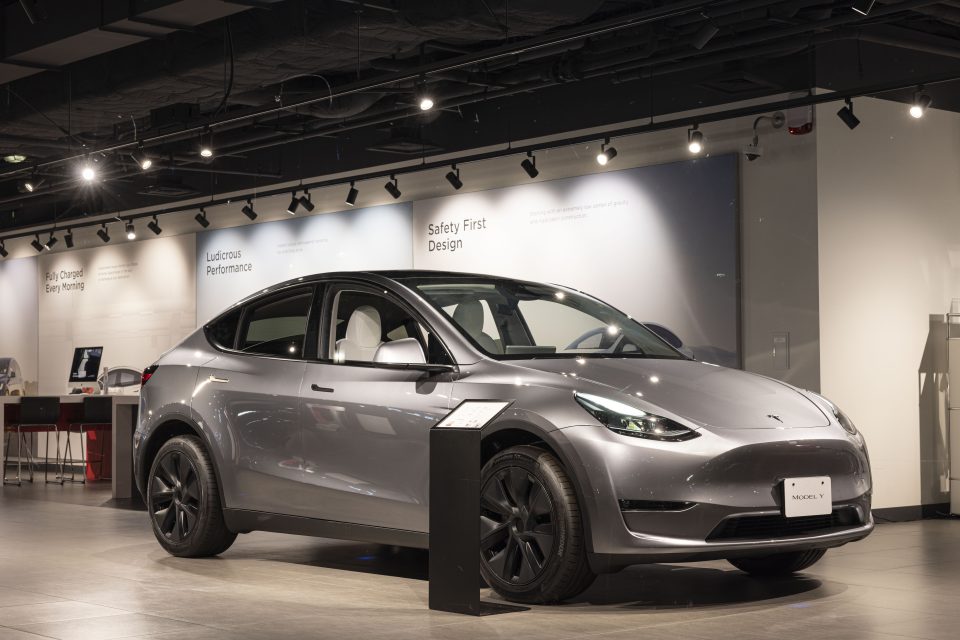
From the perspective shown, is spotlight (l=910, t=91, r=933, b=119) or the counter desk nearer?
spotlight (l=910, t=91, r=933, b=119)

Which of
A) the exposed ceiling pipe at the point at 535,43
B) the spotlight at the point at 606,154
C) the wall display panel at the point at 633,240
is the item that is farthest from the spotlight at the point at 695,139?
the exposed ceiling pipe at the point at 535,43

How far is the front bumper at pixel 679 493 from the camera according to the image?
4852 millimetres

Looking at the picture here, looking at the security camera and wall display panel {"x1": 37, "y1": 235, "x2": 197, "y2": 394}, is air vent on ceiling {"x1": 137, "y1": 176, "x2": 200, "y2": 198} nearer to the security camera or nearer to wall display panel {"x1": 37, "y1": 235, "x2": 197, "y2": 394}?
wall display panel {"x1": 37, "y1": 235, "x2": 197, "y2": 394}

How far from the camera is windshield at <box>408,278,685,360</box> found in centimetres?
576

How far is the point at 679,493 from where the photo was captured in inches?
191

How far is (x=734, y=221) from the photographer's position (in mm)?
10094

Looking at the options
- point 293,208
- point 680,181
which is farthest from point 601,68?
point 293,208

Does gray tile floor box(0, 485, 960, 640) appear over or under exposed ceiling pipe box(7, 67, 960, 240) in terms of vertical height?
under

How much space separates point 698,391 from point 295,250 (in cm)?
987

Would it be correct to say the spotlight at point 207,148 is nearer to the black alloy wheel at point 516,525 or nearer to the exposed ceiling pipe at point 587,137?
the exposed ceiling pipe at point 587,137

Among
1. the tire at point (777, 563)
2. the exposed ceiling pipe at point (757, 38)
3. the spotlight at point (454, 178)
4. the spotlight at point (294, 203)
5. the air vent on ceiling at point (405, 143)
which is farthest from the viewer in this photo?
the spotlight at point (294, 203)

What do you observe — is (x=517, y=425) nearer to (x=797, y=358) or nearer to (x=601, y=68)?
(x=797, y=358)

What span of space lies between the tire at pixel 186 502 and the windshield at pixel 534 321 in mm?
1597

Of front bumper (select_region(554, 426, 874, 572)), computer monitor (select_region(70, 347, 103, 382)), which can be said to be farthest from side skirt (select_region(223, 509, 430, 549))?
computer monitor (select_region(70, 347, 103, 382))
